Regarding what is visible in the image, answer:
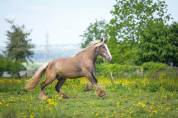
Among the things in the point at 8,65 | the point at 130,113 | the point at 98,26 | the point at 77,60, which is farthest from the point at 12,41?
the point at 130,113

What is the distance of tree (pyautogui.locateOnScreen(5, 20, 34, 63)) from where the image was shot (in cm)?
8200

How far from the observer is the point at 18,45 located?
82.3 m

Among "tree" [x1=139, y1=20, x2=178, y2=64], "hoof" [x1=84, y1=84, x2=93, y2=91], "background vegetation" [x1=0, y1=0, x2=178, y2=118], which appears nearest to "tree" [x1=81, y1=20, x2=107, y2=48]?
"background vegetation" [x1=0, y1=0, x2=178, y2=118]

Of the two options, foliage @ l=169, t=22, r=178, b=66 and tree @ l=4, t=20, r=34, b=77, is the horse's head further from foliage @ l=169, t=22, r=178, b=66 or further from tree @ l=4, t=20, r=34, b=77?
tree @ l=4, t=20, r=34, b=77

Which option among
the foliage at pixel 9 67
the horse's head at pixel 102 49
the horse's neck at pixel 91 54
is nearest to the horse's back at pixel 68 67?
the horse's neck at pixel 91 54

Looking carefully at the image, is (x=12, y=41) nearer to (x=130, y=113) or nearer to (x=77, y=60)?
(x=77, y=60)

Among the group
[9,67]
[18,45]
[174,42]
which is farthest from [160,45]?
[18,45]

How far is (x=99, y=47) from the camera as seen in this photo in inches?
663

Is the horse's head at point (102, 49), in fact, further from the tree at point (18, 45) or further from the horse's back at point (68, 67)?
the tree at point (18, 45)

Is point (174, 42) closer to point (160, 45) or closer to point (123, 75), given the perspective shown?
point (160, 45)

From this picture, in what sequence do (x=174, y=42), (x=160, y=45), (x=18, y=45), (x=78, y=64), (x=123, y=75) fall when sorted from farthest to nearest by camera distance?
(x=18, y=45) → (x=174, y=42) → (x=160, y=45) → (x=123, y=75) → (x=78, y=64)

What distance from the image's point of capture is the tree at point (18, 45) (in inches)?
3228

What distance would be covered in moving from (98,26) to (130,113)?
82170 mm

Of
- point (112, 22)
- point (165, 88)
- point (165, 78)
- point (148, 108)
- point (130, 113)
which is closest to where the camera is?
A: point (130, 113)
